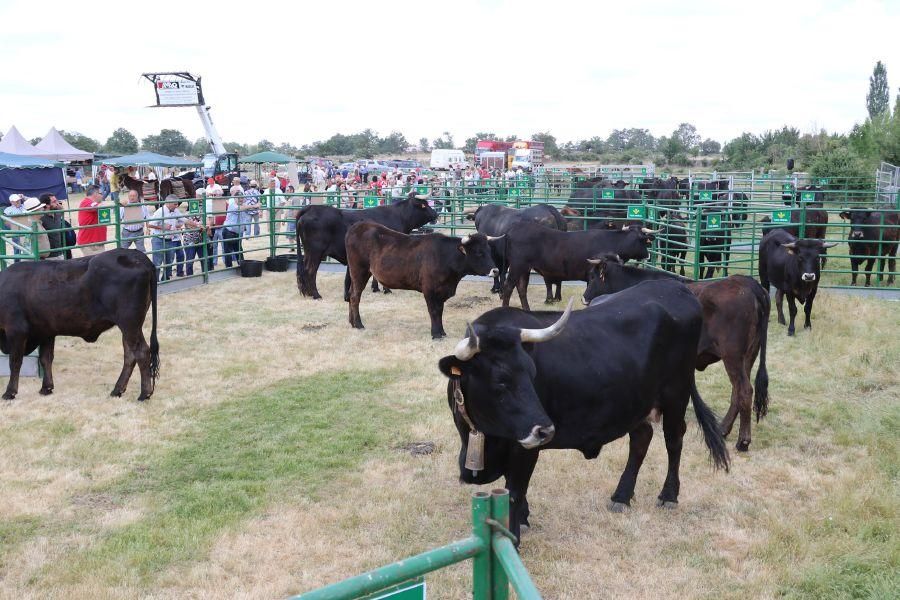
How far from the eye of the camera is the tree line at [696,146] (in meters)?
35.3

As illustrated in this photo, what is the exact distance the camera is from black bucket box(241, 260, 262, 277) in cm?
1472

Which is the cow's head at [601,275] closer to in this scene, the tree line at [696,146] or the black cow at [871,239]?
the black cow at [871,239]

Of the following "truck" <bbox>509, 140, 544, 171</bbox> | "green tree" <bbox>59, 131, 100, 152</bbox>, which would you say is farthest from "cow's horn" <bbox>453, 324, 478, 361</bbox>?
"green tree" <bbox>59, 131, 100, 152</bbox>

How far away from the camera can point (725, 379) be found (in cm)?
822

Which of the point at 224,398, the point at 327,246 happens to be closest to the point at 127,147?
the point at 327,246

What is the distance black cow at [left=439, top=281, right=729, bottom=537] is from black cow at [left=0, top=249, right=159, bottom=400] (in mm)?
4117

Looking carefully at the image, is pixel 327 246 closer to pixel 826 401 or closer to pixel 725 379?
pixel 725 379

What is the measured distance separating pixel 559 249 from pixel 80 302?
637 cm

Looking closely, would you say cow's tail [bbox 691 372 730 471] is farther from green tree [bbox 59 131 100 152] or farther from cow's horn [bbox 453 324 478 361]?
green tree [bbox 59 131 100 152]

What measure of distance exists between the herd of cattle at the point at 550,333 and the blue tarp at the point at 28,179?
15851mm

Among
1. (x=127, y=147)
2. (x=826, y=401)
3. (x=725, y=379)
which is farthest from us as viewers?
(x=127, y=147)

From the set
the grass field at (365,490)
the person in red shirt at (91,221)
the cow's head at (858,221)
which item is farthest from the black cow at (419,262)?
the cow's head at (858,221)

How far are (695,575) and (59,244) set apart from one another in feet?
33.2

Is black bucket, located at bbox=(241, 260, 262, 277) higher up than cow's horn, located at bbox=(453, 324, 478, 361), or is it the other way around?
cow's horn, located at bbox=(453, 324, 478, 361)
